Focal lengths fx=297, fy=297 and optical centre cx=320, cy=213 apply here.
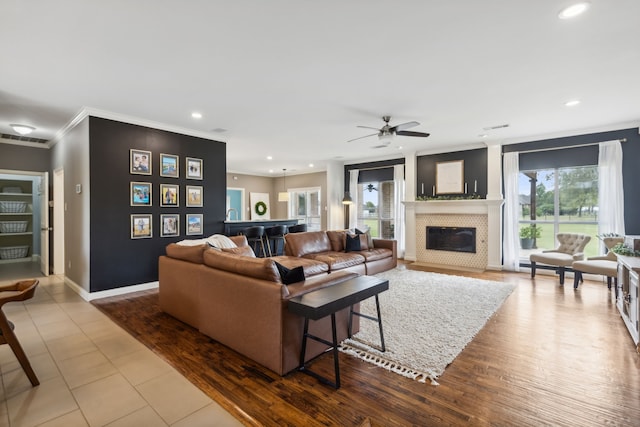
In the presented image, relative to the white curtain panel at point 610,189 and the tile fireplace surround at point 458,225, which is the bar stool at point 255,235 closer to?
the tile fireplace surround at point 458,225

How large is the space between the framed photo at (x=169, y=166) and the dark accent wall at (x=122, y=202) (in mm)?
66

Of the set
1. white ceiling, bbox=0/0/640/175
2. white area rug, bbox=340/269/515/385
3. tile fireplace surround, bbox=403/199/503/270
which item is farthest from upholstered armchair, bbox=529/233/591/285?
white ceiling, bbox=0/0/640/175

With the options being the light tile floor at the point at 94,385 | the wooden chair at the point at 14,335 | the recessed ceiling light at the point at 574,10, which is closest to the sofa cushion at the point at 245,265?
the light tile floor at the point at 94,385

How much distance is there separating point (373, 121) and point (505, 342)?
3.53 metres

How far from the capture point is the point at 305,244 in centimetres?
555

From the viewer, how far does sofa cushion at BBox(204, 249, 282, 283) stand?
2416 millimetres

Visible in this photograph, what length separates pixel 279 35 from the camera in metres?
2.47

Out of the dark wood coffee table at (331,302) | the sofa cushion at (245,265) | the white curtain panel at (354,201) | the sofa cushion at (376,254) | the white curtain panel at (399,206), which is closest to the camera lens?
the dark wood coffee table at (331,302)

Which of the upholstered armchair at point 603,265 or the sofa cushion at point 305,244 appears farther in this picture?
the sofa cushion at point 305,244

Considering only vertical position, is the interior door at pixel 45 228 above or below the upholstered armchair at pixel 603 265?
above

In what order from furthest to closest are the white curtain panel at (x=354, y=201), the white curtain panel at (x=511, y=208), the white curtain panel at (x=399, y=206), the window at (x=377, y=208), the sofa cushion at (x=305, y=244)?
the white curtain panel at (x=354, y=201) < the window at (x=377, y=208) < the white curtain panel at (x=399, y=206) < the white curtain panel at (x=511, y=208) < the sofa cushion at (x=305, y=244)

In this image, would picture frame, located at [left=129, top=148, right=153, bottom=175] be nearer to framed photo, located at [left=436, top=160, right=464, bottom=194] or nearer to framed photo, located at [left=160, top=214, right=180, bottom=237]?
framed photo, located at [left=160, top=214, right=180, bottom=237]

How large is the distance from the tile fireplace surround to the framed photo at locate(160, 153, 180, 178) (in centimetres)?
532

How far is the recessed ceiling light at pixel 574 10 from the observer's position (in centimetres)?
210
